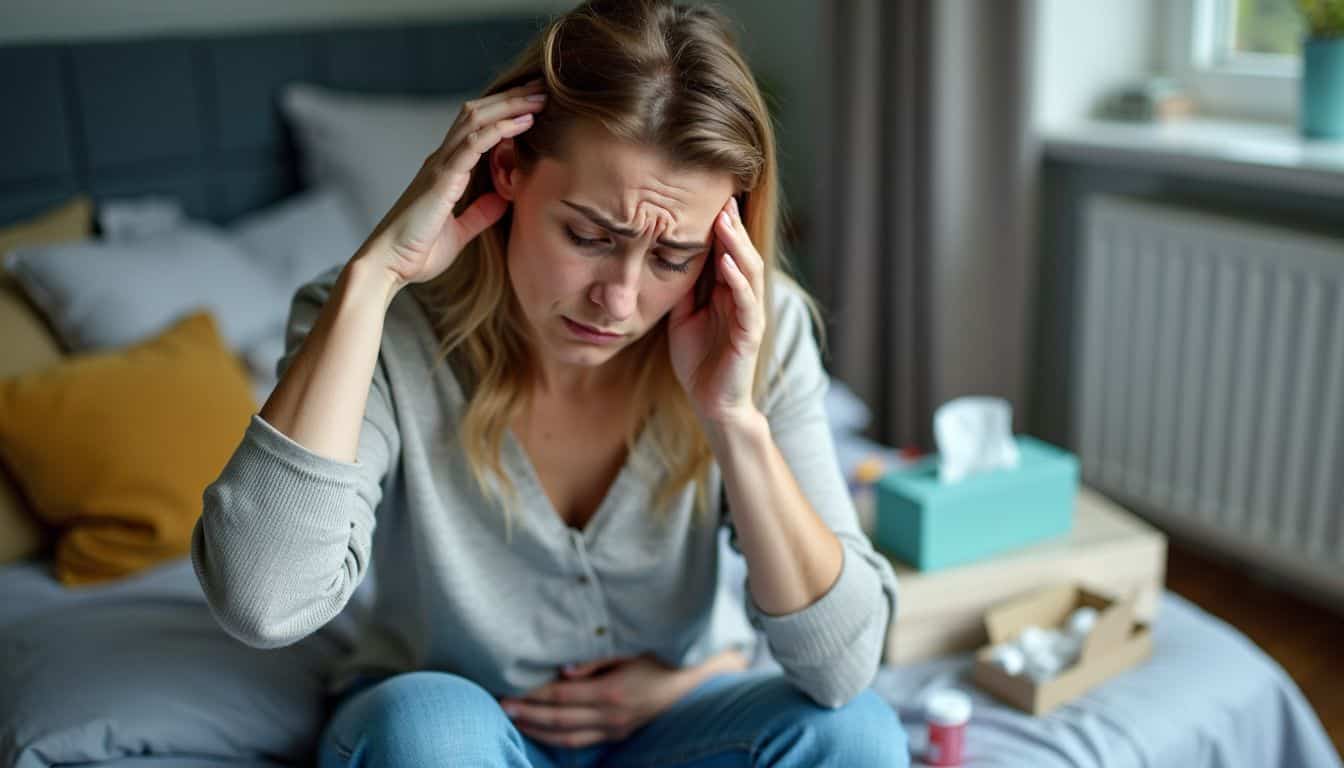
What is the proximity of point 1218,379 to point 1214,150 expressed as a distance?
0.42m

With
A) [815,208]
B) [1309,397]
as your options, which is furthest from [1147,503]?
[815,208]

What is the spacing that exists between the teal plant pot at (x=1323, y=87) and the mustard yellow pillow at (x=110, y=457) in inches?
76.6

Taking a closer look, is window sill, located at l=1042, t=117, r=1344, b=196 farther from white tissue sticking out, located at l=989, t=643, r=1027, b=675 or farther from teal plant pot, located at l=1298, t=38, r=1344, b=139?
white tissue sticking out, located at l=989, t=643, r=1027, b=675

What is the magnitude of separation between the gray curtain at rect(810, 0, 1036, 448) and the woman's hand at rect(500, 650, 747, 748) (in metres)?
1.48

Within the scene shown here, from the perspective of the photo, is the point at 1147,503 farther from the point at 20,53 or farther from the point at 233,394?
the point at 20,53

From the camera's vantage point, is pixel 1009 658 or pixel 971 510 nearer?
pixel 1009 658

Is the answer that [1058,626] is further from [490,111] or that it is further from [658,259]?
[490,111]

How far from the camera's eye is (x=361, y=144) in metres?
2.69

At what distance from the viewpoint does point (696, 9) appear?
1271 mm

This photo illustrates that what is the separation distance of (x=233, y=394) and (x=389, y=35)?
127 cm

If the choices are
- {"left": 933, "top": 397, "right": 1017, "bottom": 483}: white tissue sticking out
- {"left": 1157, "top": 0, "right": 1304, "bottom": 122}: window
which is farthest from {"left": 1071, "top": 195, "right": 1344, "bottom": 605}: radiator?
{"left": 933, "top": 397, "right": 1017, "bottom": 483}: white tissue sticking out

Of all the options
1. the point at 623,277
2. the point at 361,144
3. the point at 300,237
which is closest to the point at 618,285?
the point at 623,277

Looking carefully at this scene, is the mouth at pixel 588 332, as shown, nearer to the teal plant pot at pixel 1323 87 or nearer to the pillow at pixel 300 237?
the pillow at pixel 300 237

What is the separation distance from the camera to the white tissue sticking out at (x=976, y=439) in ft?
5.83
